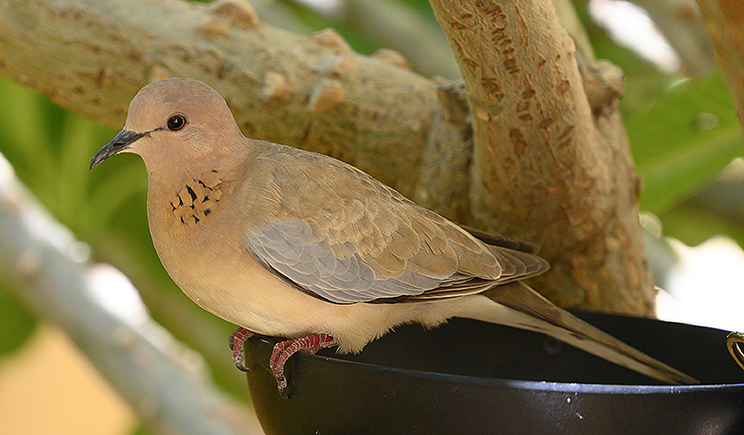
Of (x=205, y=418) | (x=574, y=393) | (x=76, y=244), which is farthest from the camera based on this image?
(x=76, y=244)

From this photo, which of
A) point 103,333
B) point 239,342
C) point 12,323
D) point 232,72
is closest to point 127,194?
point 12,323

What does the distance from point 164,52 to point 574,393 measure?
0.78m

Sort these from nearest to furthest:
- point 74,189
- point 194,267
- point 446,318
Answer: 1. point 194,267
2. point 446,318
3. point 74,189

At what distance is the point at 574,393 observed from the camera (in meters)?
0.56

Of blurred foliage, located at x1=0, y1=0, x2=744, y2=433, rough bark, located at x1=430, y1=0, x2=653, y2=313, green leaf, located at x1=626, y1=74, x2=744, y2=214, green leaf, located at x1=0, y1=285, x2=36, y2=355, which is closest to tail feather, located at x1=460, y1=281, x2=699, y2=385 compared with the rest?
rough bark, located at x1=430, y1=0, x2=653, y2=313

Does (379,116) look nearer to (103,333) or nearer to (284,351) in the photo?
(284,351)

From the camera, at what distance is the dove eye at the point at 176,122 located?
27.5 inches

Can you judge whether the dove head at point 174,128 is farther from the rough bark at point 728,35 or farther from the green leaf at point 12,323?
the green leaf at point 12,323

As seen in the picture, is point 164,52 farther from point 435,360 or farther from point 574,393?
point 574,393

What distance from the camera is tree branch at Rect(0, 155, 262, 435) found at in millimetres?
1497

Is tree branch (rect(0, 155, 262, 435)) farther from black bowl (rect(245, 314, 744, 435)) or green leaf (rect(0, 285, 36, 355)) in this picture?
black bowl (rect(245, 314, 744, 435))

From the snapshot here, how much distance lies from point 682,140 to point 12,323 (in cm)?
200

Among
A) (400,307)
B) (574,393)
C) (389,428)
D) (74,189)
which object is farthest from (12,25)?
(74,189)

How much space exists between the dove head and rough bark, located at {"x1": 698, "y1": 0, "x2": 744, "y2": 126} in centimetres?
47
